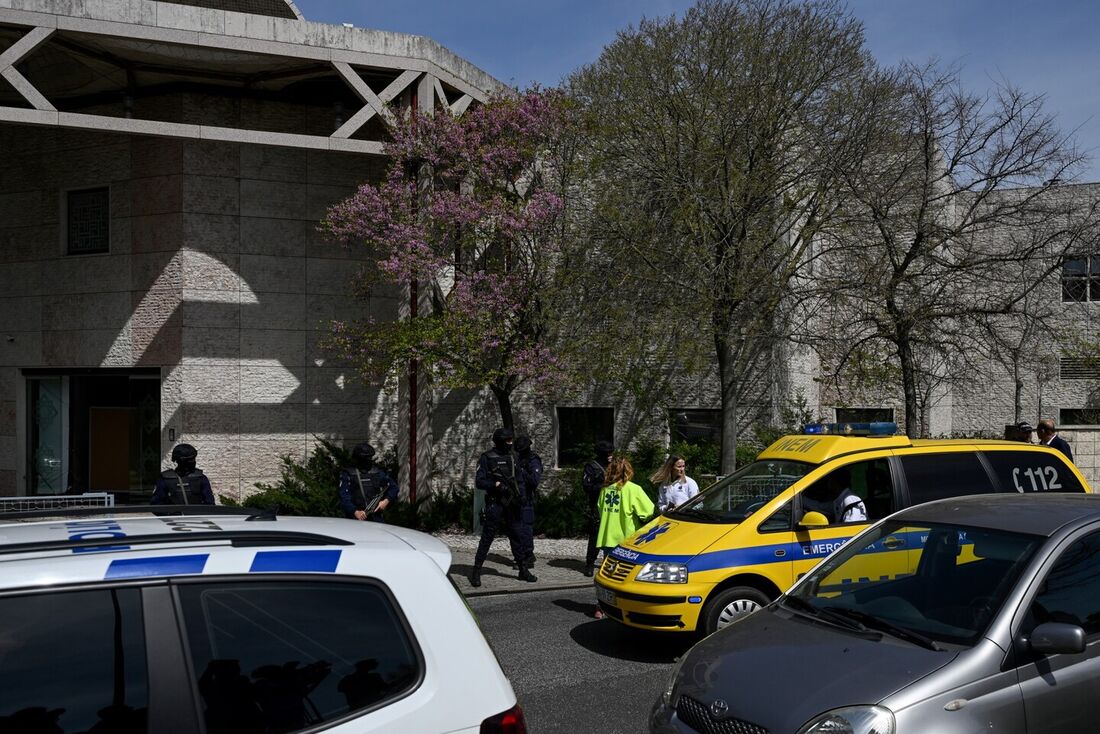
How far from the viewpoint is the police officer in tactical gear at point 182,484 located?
8.84 metres

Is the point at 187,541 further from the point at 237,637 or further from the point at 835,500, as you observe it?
the point at 835,500

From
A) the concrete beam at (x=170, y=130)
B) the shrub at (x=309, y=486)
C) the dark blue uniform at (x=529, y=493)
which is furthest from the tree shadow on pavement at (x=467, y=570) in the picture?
the concrete beam at (x=170, y=130)

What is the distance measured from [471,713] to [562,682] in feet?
13.7

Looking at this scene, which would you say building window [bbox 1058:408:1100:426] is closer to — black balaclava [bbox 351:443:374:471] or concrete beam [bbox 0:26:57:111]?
black balaclava [bbox 351:443:374:471]

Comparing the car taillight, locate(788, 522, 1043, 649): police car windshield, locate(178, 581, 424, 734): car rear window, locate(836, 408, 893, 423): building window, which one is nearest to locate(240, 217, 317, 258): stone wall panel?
locate(836, 408, 893, 423): building window

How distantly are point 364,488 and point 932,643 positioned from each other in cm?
636

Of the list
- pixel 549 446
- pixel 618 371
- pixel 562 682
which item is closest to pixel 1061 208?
pixel 618 371

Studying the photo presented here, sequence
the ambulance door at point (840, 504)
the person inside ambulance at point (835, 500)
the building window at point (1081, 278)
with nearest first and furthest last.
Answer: the ambulance door at point (840, 504) → the person inside ambulance at point (835, 500) → the building window at point (1081, 278)

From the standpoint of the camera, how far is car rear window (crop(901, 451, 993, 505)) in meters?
7.73

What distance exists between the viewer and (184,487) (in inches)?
350

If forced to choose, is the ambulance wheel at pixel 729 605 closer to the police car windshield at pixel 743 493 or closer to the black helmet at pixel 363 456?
Answer: the police car windshield at pixel 743 493

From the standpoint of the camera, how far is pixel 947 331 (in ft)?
45.7

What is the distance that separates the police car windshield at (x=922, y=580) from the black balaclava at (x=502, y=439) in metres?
5.44

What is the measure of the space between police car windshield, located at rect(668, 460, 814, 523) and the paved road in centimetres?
108
